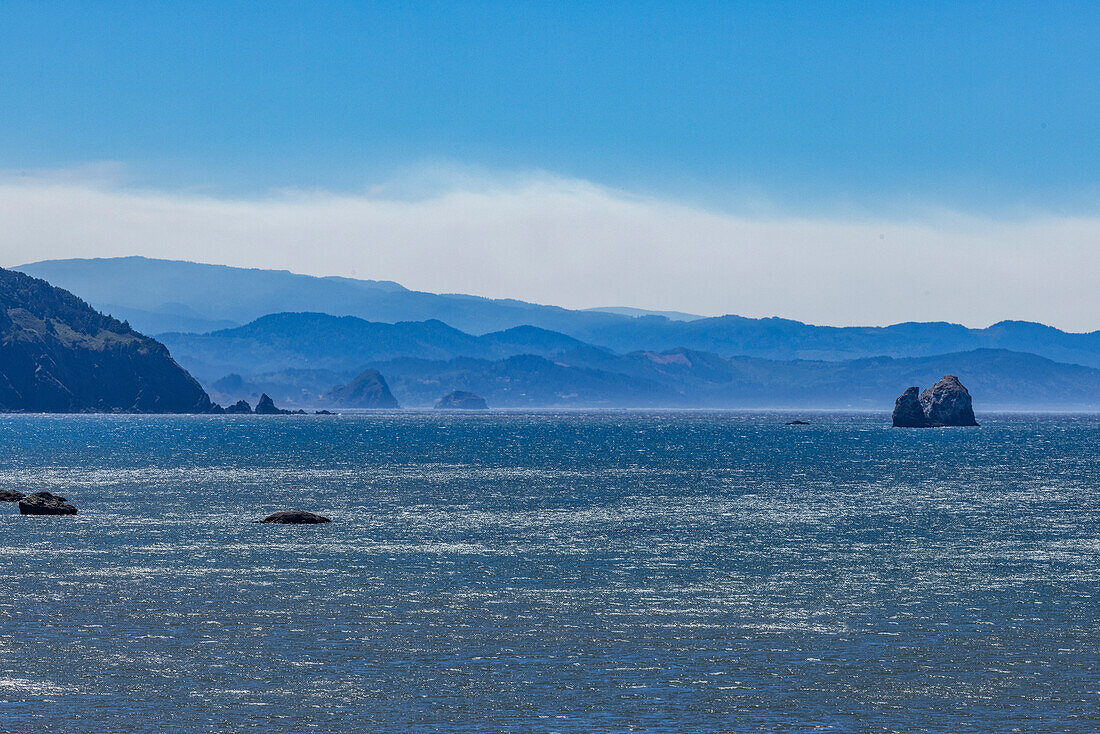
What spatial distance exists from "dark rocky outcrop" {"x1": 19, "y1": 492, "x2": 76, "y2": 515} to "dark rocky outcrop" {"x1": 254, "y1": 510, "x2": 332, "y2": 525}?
612 inches

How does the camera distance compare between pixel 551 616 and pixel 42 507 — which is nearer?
pixel 551 616

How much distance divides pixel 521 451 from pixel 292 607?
15004 centimetres

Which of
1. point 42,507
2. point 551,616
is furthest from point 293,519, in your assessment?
point 551,616

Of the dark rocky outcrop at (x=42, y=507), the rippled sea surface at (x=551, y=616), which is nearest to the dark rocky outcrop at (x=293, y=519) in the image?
the rippled sea surface at (x=551, y=616)

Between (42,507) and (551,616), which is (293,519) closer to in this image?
(42,507)

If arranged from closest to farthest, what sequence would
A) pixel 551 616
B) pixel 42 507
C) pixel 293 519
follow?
pixel 551 616
pixel 293 519
pixel 42 507

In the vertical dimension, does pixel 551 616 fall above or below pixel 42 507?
above

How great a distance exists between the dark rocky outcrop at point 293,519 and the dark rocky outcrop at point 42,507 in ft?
51.0

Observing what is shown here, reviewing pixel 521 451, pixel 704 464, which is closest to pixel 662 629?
pixel 704 464

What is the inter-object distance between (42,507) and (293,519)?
19.4m

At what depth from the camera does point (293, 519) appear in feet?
268

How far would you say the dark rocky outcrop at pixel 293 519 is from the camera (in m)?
Answer: 81.4

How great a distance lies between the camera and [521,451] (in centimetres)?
19875

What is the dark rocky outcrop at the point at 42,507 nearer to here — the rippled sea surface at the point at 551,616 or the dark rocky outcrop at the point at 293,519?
the rippled sea surface at the point at 551,616
